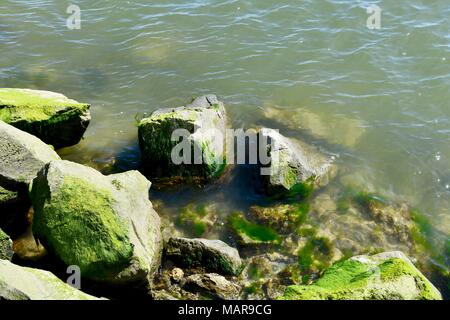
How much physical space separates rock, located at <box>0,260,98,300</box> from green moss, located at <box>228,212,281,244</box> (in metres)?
4.54

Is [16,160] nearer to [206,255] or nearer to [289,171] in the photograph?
[206,255]

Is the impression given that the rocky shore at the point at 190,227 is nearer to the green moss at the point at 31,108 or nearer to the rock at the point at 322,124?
the green moss at the point at 31,108

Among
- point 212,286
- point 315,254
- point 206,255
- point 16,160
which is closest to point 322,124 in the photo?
point 315,254

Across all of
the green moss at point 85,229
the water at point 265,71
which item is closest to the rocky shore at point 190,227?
the green moss at point 85,229

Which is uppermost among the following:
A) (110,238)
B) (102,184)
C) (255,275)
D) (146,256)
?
(102,184)

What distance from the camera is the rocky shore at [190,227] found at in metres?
8.70

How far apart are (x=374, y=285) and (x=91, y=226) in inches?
204

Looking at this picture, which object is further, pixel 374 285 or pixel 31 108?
pixel 31 108

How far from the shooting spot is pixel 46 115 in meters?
12.6

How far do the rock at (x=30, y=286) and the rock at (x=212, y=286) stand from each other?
265 centimetres
